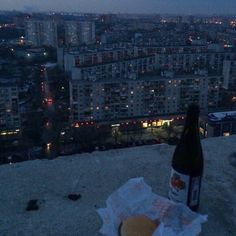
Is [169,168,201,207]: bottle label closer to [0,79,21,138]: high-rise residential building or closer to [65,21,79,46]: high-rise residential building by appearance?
[0,79,21,138]: high-rise residential building

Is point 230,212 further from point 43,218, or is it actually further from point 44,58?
point 44,58

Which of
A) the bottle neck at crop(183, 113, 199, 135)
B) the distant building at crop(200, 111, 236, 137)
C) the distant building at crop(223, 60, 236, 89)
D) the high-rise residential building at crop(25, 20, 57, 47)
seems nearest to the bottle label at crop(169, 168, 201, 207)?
the bottle neck at crop(183, 113, 199, 135)

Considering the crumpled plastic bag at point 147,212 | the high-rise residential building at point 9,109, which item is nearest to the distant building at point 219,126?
the high-rise residential building at point 9,109

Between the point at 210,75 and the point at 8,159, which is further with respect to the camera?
the point at 210,75

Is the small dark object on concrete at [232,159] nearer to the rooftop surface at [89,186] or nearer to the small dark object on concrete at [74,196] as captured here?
the rooftop surface at [89,186]

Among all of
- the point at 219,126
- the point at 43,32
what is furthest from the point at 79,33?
the point at 219,126

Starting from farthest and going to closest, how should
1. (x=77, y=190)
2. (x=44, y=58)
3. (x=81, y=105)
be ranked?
(x=44, y=58) → (x=81, y=105) → (x=77, y=190)

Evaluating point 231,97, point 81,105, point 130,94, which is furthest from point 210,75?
point 81,105
